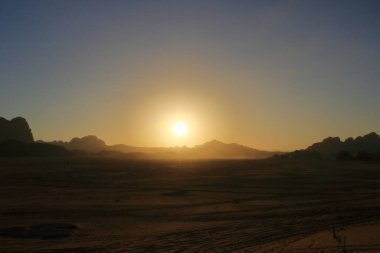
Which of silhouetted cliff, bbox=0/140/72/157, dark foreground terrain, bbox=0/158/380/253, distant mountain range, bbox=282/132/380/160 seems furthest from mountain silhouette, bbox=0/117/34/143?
dark foreground terrain, bbox=0/158/380/253

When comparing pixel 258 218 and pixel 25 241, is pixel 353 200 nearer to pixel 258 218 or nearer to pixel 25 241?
pixel 258 218

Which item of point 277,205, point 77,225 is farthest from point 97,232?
point 277,205

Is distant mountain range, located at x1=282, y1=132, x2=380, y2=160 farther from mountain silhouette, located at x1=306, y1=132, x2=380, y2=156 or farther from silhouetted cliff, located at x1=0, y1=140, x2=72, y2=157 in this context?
silhouetted cliff, located at x1=0, y1=140, x2=72, y2=157

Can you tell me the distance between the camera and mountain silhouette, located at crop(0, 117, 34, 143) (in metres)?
151

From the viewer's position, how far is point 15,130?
155 meters

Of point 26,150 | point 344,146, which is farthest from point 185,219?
point 344,146

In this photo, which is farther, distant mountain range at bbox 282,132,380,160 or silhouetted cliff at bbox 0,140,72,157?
distant mountain range at bbox 282,132,380,160

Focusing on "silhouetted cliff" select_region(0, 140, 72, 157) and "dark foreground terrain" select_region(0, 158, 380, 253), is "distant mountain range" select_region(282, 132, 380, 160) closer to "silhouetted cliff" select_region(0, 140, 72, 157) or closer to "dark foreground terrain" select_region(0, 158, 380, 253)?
"silhouetted cliff" select_region(0, 140, 72, 157)

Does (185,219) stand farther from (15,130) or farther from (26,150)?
(15,130)

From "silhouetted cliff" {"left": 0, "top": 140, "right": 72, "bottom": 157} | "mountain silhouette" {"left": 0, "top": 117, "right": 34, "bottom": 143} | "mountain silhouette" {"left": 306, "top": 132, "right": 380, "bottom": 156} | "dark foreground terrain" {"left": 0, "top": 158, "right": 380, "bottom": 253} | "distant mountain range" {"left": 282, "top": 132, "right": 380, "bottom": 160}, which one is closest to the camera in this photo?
"dark foreground terrain" {"left": 0, "top": 158, "right": 380, "bottom": 253}

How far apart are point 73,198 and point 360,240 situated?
67.7 ft

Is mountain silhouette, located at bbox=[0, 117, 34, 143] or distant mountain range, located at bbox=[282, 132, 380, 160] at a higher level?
mountain silhouette, located at bbox=[0, 117, 34, 143]

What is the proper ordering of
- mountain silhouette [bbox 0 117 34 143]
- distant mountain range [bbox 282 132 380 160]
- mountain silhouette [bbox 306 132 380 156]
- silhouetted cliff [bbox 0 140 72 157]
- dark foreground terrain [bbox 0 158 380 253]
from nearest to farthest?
dark foreground terrain [bbox 0 158 380 253], silhouetted cliff [bbox 0 140 72 157], distant mountain range [bbox 282 132 380 160], mountain silhouette [bbox 306 132 380 156], mountain silhouette [bbox 0 117 34 143]

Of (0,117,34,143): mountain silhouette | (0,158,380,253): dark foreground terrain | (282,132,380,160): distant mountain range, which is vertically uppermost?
(0,117,34,143): mountain silhouette
